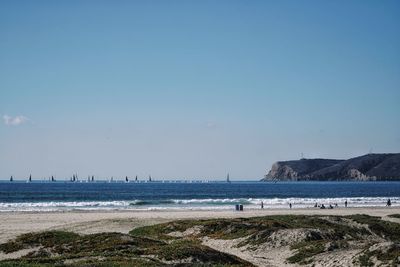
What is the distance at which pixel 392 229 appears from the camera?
120 feet

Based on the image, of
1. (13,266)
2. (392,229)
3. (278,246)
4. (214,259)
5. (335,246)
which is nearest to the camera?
(13,266)

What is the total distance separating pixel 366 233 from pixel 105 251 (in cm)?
1905

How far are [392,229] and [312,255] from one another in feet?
46.1

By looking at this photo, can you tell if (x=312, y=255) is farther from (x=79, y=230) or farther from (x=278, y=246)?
(x=79, y=230)

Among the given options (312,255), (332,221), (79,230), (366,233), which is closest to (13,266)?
(312,255)

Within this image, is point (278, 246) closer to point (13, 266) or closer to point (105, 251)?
point (105, 251)

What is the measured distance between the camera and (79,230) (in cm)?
3819

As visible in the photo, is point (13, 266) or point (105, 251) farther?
point (105, 251)

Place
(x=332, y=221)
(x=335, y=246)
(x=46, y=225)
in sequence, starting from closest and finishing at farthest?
(x=335, y=246), (x=332, y=221), (x=46, y=225)

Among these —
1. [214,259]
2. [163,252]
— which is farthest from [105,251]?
[214,259]

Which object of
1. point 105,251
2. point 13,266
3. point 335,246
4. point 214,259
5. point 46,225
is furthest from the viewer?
point 46,225

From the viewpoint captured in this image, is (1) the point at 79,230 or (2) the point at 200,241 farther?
(1) the point at 79,230

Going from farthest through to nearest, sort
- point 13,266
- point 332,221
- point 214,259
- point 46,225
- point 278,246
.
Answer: point 46,225 < point 332,221 < point 278,246 < point 214,259 < point 13,266

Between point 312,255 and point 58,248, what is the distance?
42.5 feet
